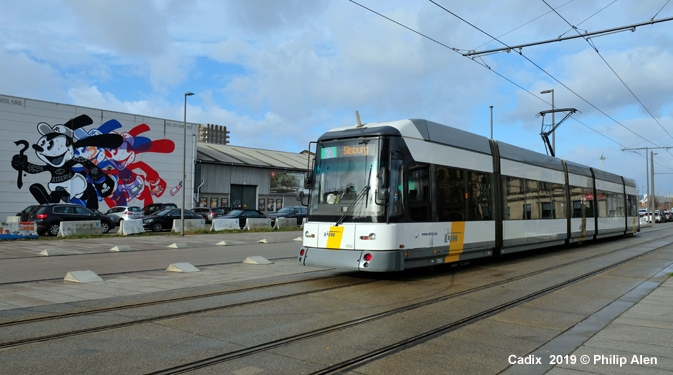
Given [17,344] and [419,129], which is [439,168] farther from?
[17,344]

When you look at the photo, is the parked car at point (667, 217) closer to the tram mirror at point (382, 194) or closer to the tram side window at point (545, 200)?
the tram side window at point (545, 200)

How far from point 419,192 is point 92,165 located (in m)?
35.9

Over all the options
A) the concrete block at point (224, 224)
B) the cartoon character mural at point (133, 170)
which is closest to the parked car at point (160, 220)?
the concrete block at point (224, 224)

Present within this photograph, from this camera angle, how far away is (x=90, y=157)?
3988 centimetres

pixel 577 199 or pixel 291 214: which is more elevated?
pixel 577 199

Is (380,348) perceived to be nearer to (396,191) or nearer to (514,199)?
(396,191)

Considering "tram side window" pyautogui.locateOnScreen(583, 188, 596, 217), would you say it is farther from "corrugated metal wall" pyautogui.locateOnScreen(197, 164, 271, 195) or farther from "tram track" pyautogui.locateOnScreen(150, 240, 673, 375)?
"corrugated metal wall" pyautogui.locateOnScreen(197, 164, 271, 195)

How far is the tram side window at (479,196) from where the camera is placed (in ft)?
41.1

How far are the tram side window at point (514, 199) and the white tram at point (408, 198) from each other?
0.10 feet

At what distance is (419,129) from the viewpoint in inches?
435

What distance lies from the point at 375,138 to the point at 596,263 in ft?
29.0

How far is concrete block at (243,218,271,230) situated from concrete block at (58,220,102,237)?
912 centimetres

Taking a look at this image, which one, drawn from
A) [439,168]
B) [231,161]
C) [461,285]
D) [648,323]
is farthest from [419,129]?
[231,161]

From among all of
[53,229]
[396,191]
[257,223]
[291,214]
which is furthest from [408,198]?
[291,214]
